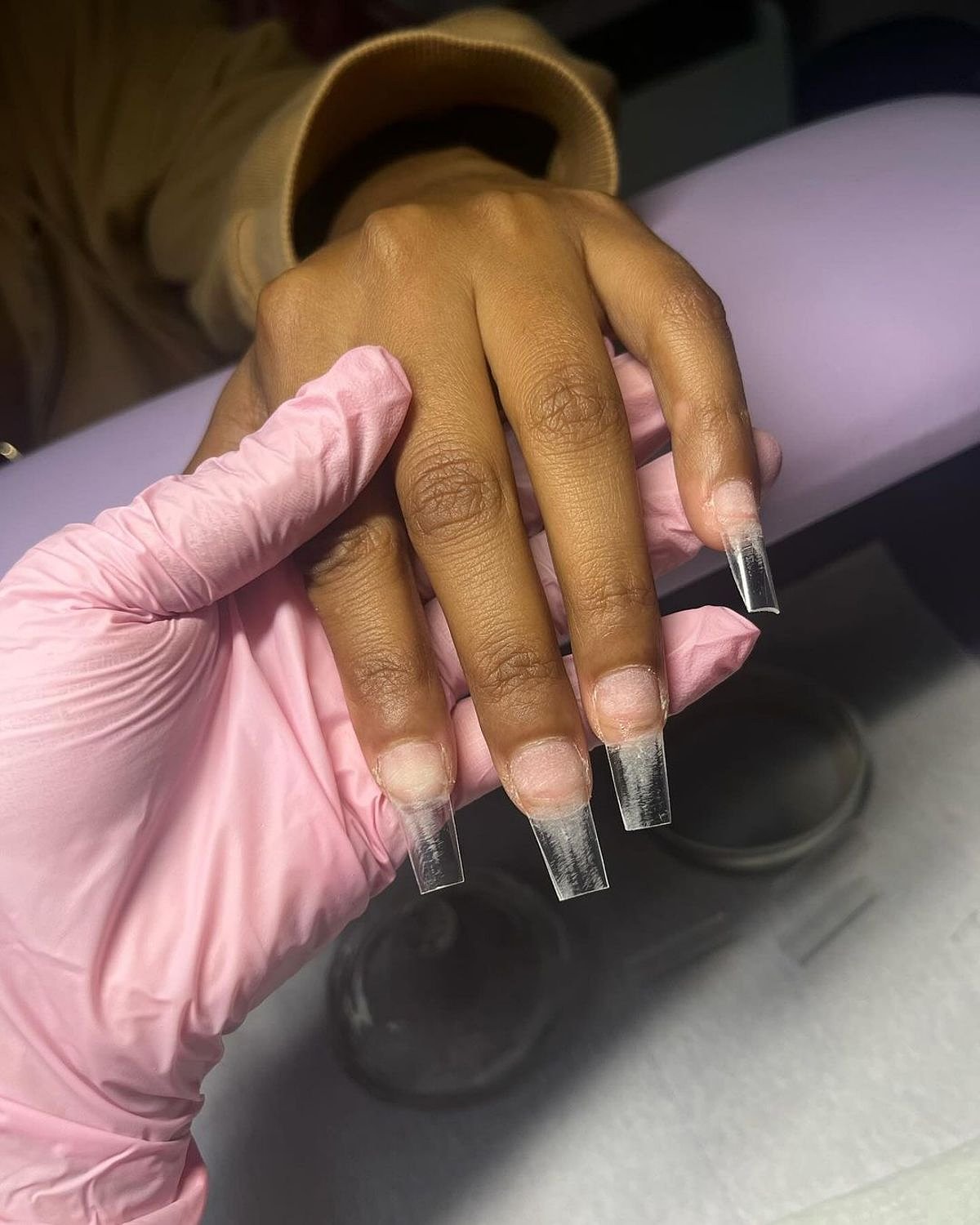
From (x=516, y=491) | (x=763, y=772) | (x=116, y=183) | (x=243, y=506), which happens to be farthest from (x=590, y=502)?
(x=116, y=183)

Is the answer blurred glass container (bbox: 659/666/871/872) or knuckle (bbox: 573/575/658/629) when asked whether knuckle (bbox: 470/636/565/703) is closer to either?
knuckle (bbox: 573/575/658/629)

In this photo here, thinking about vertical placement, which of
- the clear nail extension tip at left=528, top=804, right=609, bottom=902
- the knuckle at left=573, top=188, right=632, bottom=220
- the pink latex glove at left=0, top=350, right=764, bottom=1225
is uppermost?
the knuckle at left=573, top=188, right=632, bottom=220

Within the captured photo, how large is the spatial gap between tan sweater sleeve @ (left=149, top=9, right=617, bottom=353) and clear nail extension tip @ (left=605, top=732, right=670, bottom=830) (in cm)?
37

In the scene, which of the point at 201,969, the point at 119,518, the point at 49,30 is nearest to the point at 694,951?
the point at 201,969

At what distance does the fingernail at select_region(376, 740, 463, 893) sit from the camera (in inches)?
15.8

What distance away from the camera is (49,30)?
799 millimetres

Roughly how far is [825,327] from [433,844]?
0.37 metres

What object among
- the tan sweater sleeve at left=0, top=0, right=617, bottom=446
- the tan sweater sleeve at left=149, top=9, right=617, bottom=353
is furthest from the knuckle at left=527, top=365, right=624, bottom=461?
the tan sweater sleeve at left=0, top=0, right=617, bottom=446

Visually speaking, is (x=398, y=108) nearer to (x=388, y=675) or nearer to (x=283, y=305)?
(x=283, y=305)

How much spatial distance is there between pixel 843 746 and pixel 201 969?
0.43 m

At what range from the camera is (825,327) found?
550mm

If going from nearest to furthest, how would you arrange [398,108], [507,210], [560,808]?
[560,808] < [507,210] < [398,108]

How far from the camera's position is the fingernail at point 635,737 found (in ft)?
1.28

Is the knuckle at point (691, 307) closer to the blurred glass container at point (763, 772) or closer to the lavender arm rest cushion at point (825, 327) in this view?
the lavender arm rest cushion at point (825, 327)
